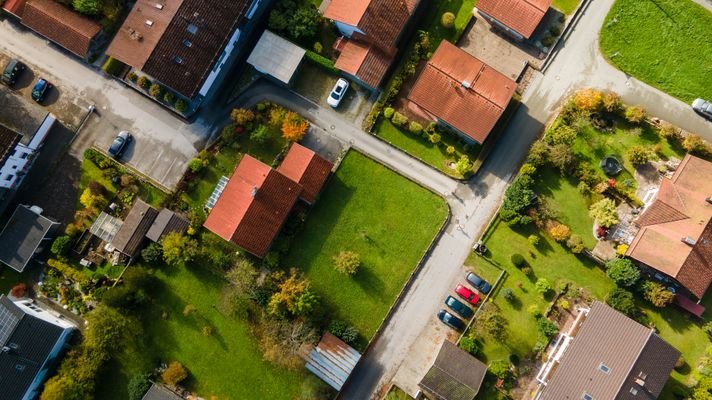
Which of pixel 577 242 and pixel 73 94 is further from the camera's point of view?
pixel 73 94

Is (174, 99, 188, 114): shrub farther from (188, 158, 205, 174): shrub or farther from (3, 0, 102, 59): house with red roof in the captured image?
(3, 0, 102, 59): house with red roof

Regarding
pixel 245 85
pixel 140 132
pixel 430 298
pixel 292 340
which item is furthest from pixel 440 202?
pixel 140 132

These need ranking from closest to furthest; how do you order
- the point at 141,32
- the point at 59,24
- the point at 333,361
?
Result: the point at 141,32 < the point at 333,361 < the point at 59,24

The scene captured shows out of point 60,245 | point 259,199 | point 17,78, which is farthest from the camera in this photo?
point 17,78

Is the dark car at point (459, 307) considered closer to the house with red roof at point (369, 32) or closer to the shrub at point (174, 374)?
the house with red roof at point (369, 32)

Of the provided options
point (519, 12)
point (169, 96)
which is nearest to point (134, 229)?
point (169, 96)

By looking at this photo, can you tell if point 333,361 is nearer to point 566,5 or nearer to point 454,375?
point 454,375

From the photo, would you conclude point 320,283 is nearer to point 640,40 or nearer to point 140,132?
point 140,132

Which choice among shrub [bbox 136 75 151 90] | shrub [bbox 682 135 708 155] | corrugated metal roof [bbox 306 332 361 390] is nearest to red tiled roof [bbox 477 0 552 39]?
shrub [bbox 682 135 708 155]
